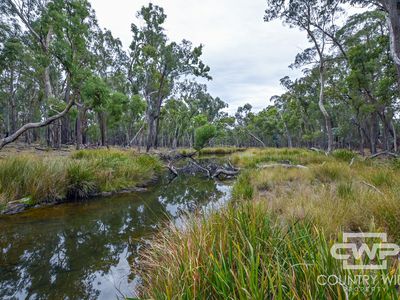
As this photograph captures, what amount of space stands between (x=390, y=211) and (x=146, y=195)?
7021 millimetres

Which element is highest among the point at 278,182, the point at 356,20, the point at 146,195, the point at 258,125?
the point at 356,20

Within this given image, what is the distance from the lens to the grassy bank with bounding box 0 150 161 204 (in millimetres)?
5723

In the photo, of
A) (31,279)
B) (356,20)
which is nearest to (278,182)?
(31,279)

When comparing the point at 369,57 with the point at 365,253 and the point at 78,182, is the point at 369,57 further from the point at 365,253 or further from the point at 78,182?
the point at 78,182

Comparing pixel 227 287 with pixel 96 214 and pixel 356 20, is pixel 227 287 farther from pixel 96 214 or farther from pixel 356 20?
pixel 356 20

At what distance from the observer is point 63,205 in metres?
6.18

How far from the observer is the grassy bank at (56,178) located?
5.72 meters

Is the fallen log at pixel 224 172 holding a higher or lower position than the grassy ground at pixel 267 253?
lower

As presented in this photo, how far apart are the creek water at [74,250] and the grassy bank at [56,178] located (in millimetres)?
609

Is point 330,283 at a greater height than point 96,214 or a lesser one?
greater

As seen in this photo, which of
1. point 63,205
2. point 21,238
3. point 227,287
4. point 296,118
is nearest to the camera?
point 227,287

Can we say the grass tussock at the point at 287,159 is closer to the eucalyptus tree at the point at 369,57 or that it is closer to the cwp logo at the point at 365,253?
the eucalyptus tree at the point at 369,57

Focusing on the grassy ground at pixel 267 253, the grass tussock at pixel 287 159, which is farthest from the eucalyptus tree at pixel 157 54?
the grassy ground at pixel 267 253

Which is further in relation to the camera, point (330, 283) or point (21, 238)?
point (21, 238)
